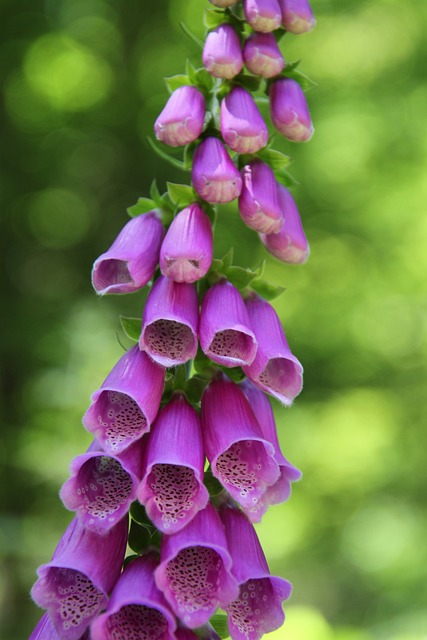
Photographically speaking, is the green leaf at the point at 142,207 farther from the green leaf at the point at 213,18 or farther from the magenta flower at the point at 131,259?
the green leaf at the point at 213,18

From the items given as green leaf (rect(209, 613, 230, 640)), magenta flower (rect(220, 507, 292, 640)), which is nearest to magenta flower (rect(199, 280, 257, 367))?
magenta flower (rect(220, 507, 292, 640))

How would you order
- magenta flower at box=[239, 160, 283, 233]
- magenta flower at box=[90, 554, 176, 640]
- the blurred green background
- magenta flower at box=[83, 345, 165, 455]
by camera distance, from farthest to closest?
the blurred green background
magenta flower at box=[239, 160, 283, 233]
magenta flower at box=[83, 345, 165, 455]
magenta flower at box=[90, 554, 176, 640]

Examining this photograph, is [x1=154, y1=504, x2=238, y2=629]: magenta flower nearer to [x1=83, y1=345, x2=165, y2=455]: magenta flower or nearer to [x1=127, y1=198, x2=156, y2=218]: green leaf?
[x1=83, y1=345, x2=165, y2=455]: magenta flower

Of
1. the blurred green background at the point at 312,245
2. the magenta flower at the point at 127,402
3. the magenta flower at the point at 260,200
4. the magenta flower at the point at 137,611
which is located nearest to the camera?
the magenta flower at the point at 137,611

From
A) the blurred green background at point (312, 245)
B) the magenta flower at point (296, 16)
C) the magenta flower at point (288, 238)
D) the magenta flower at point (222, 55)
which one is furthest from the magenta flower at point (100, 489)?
the blurred green background at point (312, 245)

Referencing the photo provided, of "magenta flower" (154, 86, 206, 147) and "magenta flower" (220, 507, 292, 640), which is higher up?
"magenta flower" (154, 86, 206, 147)

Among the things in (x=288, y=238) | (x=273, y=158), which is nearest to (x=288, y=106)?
(x=273, y=158)
